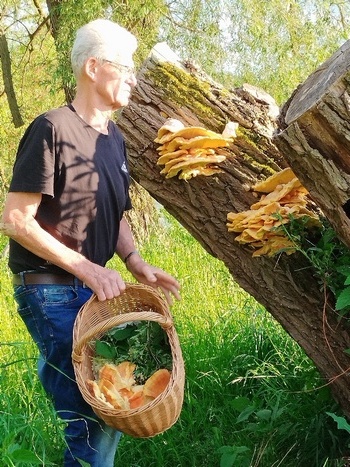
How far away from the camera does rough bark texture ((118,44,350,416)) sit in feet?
9.34

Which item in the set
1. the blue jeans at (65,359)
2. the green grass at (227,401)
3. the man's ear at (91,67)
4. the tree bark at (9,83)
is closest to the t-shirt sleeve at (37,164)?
the man's ear at (91,67)

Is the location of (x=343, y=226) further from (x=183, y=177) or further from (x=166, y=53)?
(x=166, y=53)

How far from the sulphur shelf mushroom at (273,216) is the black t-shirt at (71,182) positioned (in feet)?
1.66

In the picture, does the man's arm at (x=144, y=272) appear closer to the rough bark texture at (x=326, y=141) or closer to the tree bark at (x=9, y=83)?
the rough bark texture at (x=326, y=141)

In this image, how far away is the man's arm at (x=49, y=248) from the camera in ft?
7.86

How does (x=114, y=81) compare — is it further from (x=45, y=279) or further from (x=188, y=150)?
(x=45, y=279)

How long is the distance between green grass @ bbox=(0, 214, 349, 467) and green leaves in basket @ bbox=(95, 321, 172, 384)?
30 centimetres

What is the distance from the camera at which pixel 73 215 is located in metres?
2.56

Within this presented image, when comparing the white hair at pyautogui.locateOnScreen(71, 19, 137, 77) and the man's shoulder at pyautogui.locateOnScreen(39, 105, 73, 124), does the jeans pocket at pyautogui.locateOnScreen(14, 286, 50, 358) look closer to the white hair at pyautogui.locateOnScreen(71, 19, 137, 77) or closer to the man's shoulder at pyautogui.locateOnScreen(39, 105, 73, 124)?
the man's shoulder at pyautogui.locateOnScreen(39, 105, 73, 124)

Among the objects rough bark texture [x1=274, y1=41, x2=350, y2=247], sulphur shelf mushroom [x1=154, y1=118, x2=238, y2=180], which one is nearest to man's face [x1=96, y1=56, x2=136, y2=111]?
sulphur shelf mushroom [x1=154, y1=118, x2=238, y2=180]

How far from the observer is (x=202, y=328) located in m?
4.09

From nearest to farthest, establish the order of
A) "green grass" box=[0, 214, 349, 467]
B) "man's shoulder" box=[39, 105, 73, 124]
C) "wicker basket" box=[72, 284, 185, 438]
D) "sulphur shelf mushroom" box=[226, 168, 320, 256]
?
"wicker basket" box=[72, 284, 185, 438] → "man's shoulder" box=[39, 105, 73, 124] → "sulphur shelf mushroom" box=[226, 168, 320, 256] → "green grass" box=[0, 214, 349, 467]

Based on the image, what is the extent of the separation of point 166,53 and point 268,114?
1.90 feet

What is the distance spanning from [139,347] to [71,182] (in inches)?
25.8
